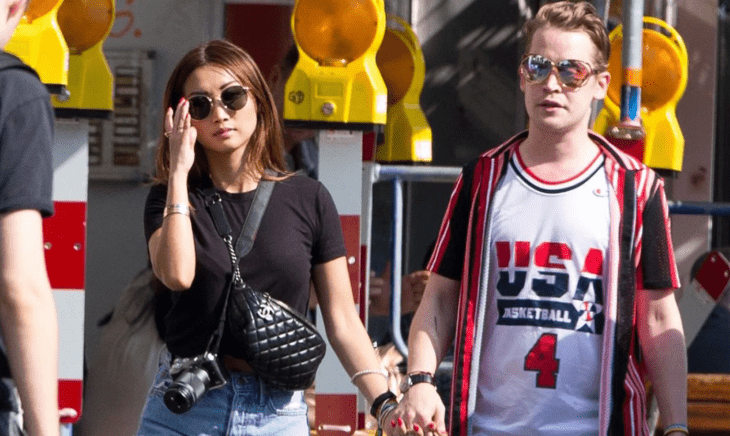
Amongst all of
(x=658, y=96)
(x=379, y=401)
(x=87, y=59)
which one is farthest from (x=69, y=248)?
(x=658, y=96)

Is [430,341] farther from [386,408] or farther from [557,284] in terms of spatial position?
[557,284]

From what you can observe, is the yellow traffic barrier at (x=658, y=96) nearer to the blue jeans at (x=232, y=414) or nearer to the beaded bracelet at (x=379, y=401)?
the beaded bracelet at (x=379, y=401)

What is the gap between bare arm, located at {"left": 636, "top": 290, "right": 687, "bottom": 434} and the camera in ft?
9.52

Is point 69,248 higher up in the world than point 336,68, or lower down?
lower down

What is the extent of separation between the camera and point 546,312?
114 inches

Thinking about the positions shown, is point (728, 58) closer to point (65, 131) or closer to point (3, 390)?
point (65, 131)

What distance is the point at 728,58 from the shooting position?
23.0 feet

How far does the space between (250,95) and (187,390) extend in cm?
76

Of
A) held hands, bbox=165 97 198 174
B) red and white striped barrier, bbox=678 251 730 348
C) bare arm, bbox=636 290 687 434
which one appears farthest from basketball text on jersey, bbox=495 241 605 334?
red and white striped barrier, bbox=678 251 730 348

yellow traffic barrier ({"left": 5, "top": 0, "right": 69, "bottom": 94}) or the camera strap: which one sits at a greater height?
yellow traffic barrier ({"left": 5, "top": 0, "right": 69, "bottom": 94})

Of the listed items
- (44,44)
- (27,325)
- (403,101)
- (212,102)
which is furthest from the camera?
(403,101)

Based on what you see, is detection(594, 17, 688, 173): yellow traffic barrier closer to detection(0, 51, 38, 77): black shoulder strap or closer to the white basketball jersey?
the white basketball jersey

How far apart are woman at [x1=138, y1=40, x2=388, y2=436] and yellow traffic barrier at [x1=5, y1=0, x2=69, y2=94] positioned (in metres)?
0.57

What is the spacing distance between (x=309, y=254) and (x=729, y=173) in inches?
176
